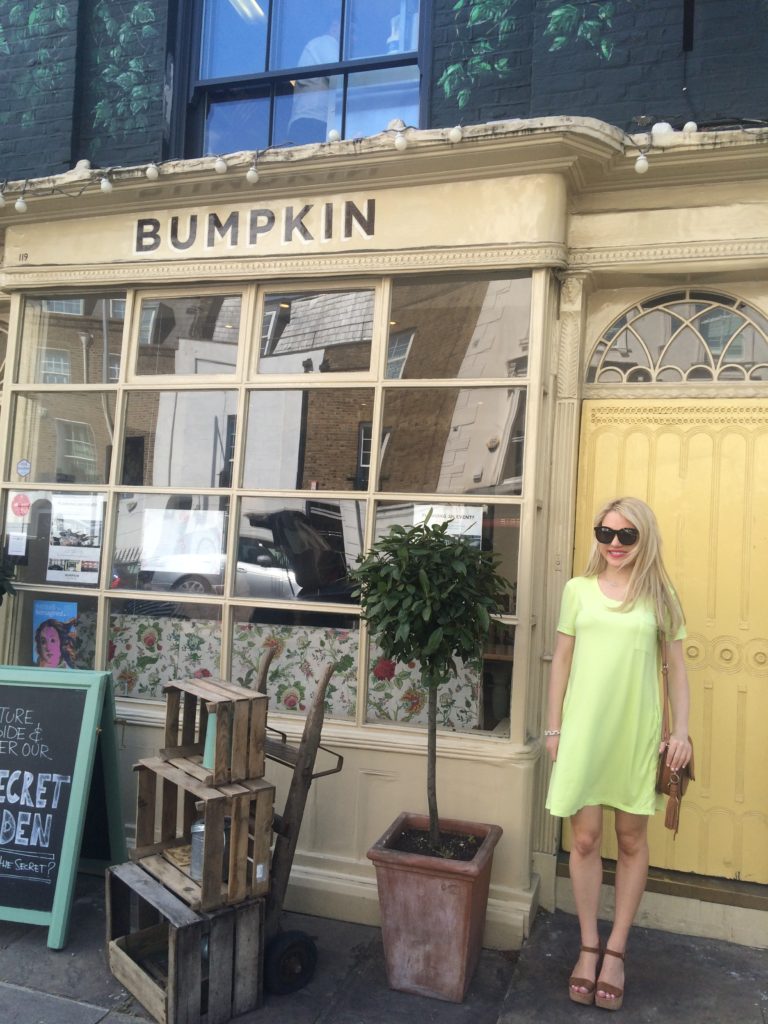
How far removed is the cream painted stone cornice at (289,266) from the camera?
4027 millimetres

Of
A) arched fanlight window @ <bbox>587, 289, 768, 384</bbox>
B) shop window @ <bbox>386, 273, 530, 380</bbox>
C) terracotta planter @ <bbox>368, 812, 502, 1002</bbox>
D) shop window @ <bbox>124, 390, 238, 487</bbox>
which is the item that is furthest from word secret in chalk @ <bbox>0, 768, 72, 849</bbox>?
arched fanlight window @ <bbox>587, 289, 768, 384</bbox>

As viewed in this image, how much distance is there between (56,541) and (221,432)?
1257 millimetres

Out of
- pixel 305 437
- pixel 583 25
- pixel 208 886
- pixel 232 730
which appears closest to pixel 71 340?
pixel 305 437

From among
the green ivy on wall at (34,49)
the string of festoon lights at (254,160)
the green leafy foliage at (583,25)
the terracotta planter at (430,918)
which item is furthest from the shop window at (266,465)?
the green ivy on wall at (34,49)

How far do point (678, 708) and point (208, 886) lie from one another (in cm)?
199

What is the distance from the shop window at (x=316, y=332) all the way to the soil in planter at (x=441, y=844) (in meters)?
2.38

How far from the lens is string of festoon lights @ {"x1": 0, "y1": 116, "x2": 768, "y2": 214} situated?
3.90 meters

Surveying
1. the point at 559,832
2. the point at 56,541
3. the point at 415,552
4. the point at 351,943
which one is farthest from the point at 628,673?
the point at 56,541

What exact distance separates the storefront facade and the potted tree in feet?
1.57

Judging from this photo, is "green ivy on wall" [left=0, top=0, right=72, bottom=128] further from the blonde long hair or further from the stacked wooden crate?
the blonde long hair

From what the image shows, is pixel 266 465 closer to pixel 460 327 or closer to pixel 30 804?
pixel 460 327

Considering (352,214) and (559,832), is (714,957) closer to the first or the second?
(559,832)

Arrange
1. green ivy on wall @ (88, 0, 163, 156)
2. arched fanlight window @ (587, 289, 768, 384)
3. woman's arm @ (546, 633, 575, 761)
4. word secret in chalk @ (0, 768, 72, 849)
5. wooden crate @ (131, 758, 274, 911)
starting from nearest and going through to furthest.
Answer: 1. wooden crate @ (131, 758, 274, 911)
2. woman's arm @ (546, 633, 575, 761)
3. word secret in chalk @ (0, 768, 72, 849)
4. arched fanlight window @ (587, 289, 768, 384)
5. green ivy on wall @ (88, 0, 163, 156)

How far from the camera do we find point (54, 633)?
15.9 feet
